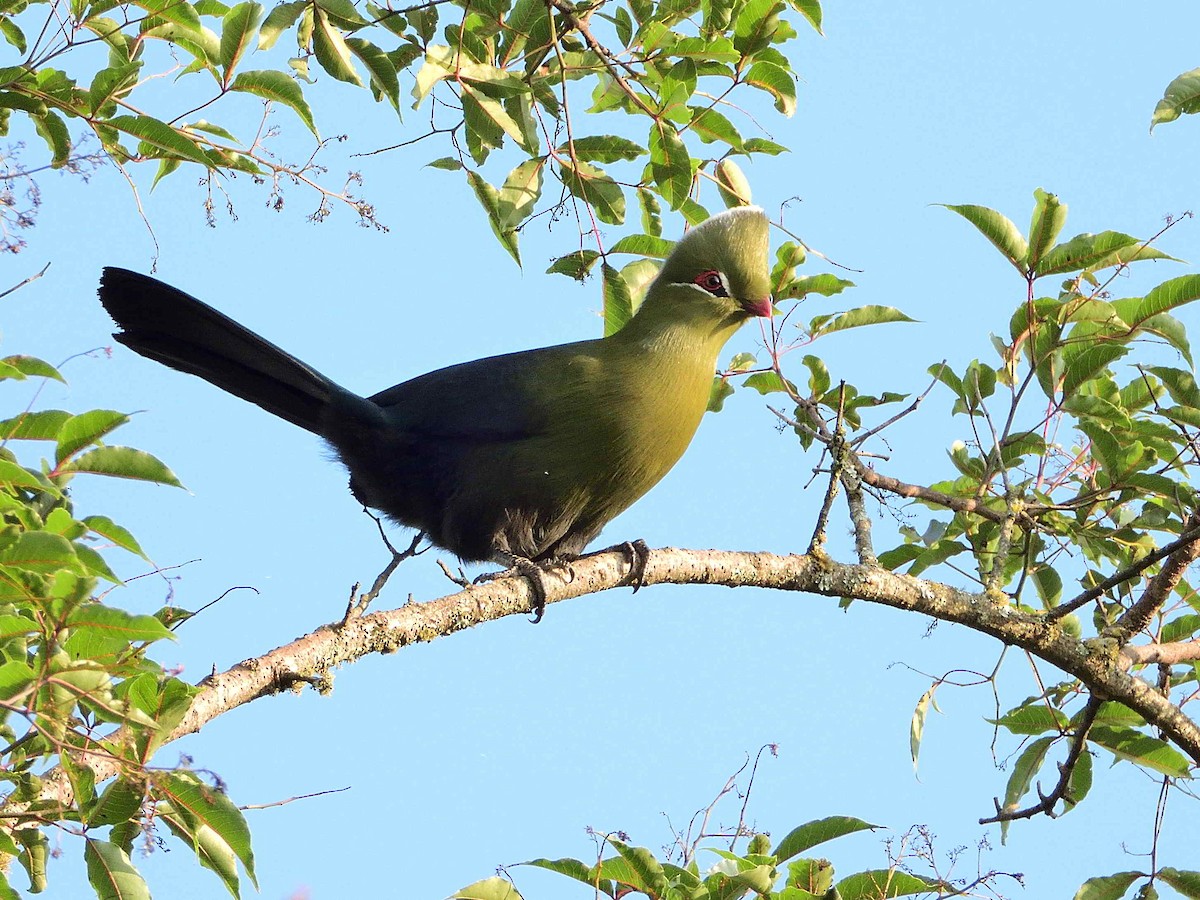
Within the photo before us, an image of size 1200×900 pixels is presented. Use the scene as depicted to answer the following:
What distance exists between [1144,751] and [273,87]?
2.69m

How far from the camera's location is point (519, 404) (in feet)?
12.4

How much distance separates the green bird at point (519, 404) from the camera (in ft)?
12.1

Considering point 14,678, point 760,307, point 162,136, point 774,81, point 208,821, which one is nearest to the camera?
point 14,678

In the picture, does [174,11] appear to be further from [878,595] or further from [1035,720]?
[1035,720]

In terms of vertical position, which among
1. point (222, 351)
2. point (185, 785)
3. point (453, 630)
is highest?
point (222, 351)

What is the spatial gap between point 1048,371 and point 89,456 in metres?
2.38

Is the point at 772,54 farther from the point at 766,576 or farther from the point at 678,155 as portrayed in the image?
the point at 766,576

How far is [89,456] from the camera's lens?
2.32 m

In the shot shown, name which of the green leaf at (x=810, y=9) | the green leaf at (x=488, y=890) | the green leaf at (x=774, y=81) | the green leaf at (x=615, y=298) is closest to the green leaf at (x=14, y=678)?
the green leaf at (x=488, y=890)

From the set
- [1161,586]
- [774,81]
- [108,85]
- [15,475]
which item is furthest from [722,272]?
[15,475]

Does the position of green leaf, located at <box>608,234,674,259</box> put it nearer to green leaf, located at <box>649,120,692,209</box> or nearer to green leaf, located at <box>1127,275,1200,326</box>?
green leaf, located at <box>649,120,692,209</box>

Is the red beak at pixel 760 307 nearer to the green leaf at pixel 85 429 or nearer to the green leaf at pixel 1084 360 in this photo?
the green leaf at pixel 1084 360

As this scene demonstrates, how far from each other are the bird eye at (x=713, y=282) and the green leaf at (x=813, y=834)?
210 cm

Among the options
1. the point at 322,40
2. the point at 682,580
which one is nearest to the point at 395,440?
the point at 682,580
